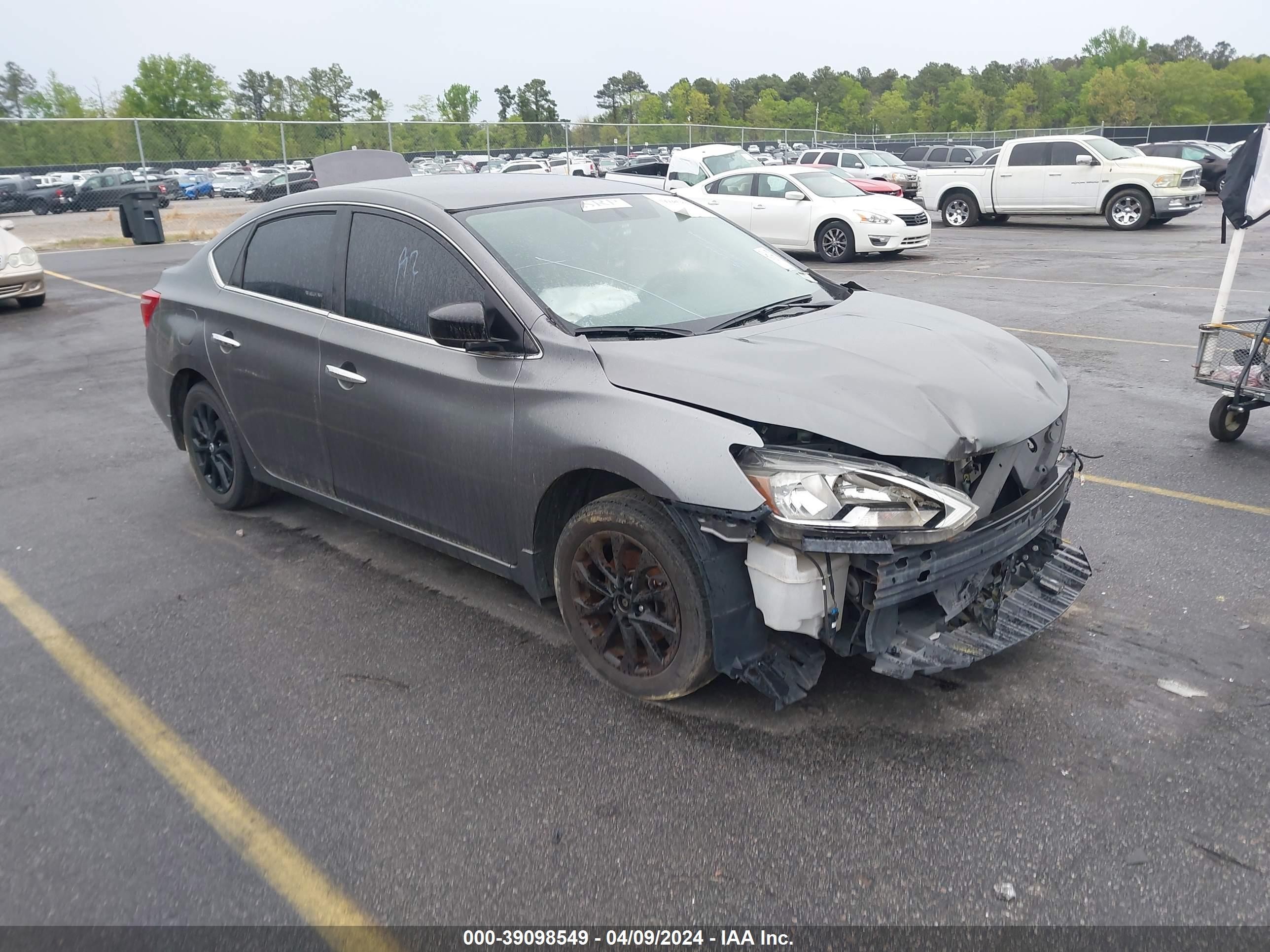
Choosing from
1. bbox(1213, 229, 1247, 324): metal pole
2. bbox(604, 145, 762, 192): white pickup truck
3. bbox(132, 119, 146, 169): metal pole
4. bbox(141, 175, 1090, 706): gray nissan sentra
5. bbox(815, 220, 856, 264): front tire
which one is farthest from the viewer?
bbox(132, 119, 146, 169): metal pole

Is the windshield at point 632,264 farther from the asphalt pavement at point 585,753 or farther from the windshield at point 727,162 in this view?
the windshield at point 727,162

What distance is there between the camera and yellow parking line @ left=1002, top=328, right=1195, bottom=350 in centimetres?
930

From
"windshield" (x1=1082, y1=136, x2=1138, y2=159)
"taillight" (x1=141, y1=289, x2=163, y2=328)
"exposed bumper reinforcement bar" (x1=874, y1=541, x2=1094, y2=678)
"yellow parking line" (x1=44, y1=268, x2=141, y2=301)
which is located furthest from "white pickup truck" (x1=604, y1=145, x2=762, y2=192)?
"exposed bumper reinforcement bar" (x1=874, y1=541, x2=1094, y2=678)

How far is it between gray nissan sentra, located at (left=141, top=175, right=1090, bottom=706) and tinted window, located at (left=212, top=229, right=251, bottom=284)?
0.20m

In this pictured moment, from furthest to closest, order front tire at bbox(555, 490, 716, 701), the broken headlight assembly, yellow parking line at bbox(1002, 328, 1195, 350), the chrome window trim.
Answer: yellow parking line at bbox(1002, 328, 1195, 350)
the chrome window trim
front tire at bbox(555, 490, 716, 701)
the broken headlight assembly

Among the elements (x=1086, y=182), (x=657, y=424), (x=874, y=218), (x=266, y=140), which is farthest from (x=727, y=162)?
(x=657, y=424)

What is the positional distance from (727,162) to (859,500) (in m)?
20.2

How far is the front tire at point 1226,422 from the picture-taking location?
6.19 meters

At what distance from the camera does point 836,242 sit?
17250 millimetres

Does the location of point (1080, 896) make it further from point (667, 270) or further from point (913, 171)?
point (913, 171)

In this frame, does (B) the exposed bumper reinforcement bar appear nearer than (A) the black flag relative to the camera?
Yes

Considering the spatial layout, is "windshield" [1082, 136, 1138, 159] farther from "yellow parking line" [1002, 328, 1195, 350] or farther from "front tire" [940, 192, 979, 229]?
"yellow parking line" [1002, 328, 1195, 350]

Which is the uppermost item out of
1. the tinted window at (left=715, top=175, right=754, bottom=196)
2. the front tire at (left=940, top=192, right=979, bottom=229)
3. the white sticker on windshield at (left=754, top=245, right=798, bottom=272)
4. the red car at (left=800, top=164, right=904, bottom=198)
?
the white sticker on windshield at (left=754, top=245, right=798, bottom=272)

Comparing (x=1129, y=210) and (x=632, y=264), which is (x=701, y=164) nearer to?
(x=1129, y=210)
